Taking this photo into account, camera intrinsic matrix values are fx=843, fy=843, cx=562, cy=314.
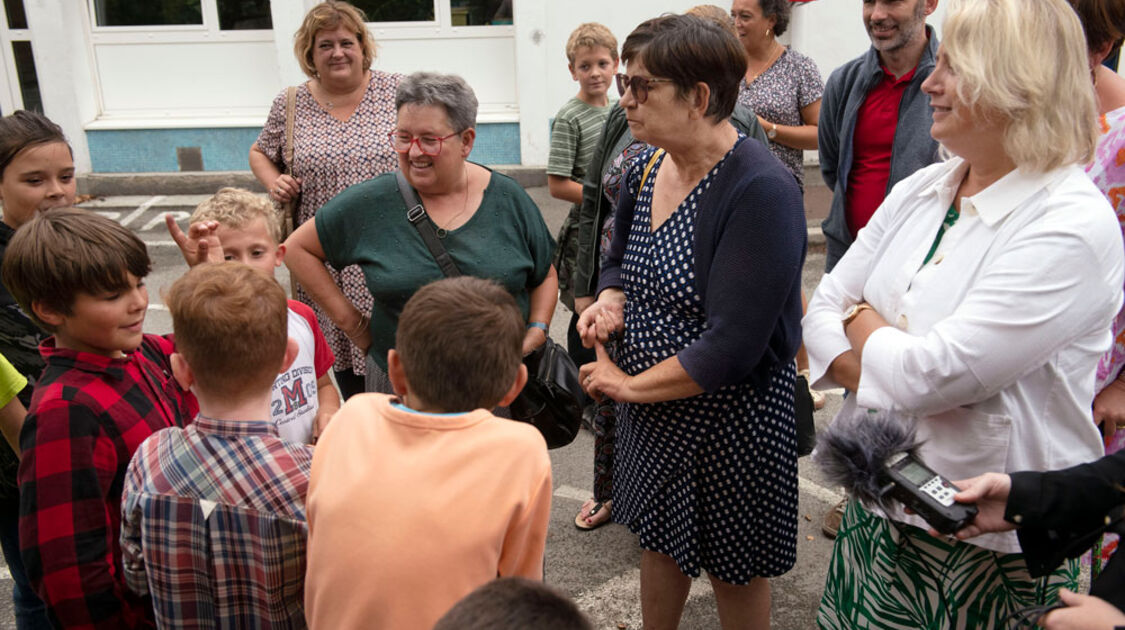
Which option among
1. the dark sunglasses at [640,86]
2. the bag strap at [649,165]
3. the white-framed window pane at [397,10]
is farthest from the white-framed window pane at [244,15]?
the dark sunglasses at [640,86]

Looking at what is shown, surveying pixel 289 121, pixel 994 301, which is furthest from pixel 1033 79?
pixel 289 121

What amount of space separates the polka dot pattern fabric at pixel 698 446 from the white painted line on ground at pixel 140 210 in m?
8.38

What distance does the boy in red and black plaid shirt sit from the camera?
170cm

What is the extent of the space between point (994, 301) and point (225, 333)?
149 centimetres

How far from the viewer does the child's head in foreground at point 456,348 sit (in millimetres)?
1568

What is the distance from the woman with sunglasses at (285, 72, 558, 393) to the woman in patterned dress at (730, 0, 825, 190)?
2.02m

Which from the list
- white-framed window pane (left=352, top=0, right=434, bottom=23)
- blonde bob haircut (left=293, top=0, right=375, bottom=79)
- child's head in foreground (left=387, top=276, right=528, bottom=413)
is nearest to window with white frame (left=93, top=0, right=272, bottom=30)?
white-framed window pane (left=352, top=0, right=434, bottom=23)

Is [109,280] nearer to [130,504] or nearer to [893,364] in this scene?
[130,504]

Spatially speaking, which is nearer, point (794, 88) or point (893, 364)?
point (893, 364)

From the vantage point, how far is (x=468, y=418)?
1538 mm

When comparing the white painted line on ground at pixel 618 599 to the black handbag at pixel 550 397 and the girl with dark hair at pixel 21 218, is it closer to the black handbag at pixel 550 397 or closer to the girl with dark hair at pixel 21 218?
the black handbag at pixel 550 397

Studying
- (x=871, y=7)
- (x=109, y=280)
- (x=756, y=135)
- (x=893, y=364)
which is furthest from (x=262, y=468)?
(x=871, y=7)

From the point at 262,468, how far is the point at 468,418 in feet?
1.52

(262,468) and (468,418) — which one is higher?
(468,418)
